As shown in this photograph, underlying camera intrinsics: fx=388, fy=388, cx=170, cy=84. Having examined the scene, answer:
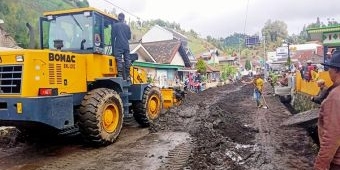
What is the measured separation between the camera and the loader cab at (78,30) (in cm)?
843

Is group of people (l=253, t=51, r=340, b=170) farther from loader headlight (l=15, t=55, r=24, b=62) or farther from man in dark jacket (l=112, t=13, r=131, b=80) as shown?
man in dark jacket (l=112, t=13, r=131, b=80)

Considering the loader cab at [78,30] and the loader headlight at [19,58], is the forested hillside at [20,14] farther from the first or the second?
the loader headlight at [19,58]

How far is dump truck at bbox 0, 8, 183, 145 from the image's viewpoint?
6.64m

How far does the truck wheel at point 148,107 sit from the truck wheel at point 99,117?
180cm

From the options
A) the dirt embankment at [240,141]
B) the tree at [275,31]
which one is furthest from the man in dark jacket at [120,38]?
the tree at [275,31]

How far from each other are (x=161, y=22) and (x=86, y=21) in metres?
109

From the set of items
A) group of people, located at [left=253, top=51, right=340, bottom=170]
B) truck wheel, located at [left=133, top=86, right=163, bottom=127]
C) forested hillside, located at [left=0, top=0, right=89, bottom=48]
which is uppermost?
forested hillside, located at [left=0, top=0, right=89, bottom=48]

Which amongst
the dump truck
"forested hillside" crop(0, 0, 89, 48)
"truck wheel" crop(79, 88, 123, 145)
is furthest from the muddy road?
"forested hillside" crop(0, 0, 89, 48)

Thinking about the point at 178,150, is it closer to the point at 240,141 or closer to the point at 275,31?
the point at 240,141

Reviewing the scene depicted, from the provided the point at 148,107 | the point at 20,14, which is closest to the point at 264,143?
the point at 148,107

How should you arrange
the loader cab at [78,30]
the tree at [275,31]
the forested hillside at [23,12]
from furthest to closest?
1. the tree at [275,31]
2. the forested hillside at [23,12]
3. the loader cab at [78,30]

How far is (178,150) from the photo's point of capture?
758 centimetres

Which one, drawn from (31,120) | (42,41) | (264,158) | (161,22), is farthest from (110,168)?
(161,22)

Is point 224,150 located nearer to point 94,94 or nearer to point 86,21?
point 94,94
